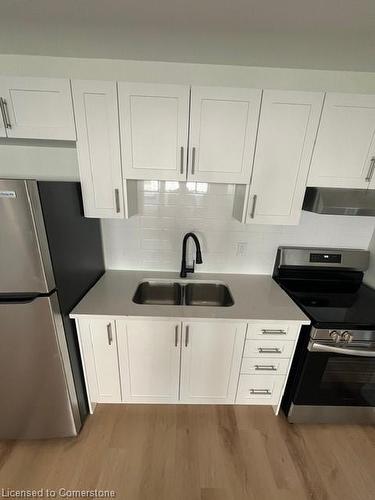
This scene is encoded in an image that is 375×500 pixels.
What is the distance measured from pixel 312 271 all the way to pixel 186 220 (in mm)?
1193

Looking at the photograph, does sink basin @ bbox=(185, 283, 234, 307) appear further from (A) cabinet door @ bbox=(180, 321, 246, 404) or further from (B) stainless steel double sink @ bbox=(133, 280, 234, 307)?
(A) cabinet door @ bbox=(180, 321, 246, 404)

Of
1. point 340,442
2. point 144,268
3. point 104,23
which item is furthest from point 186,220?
point 340,442

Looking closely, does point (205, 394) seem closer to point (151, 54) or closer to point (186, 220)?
point (186, 220)

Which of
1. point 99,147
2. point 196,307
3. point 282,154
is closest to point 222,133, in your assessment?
point 282,154

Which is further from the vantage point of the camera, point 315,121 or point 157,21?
point 315,121

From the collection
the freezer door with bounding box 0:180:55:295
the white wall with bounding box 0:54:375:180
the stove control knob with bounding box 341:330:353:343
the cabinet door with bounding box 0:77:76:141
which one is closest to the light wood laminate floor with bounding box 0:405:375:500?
the stove control knob with bounding box 341:330:353:343

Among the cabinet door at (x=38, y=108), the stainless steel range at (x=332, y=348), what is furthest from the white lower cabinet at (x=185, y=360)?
the cabinet door at (x=38, y=108)

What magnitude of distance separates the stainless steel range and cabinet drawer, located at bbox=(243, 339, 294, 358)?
92 mm

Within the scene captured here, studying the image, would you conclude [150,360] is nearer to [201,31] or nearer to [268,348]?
[268,348]

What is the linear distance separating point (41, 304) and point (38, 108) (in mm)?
1132

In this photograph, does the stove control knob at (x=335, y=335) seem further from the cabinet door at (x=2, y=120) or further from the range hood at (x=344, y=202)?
the cabinet door at (x=2, y=120)

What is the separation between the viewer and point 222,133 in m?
1.31

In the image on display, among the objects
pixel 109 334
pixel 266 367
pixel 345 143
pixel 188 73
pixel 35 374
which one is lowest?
Answer: pixel 266 367

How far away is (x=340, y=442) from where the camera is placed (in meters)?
1.53
